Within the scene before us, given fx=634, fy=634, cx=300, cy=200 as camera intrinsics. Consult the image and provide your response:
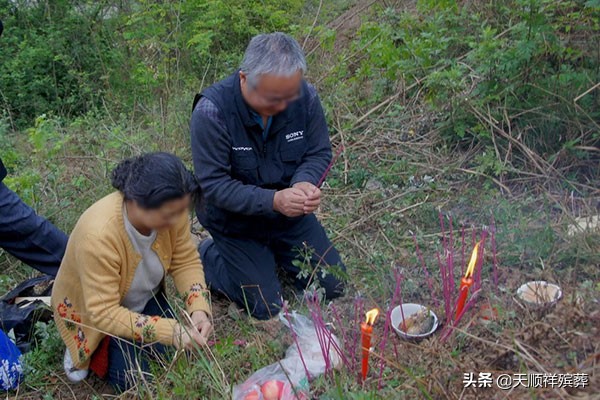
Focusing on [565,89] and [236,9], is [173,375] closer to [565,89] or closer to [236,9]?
[565,89]

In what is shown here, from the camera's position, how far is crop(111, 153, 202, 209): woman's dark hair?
254 centimetres

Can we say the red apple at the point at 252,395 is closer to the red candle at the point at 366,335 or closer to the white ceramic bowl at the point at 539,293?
the red candle at the point at 366,335

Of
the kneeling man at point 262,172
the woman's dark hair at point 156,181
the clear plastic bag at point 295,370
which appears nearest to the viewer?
the clear plastic bag at point 295,370

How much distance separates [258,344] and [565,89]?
2.83 m

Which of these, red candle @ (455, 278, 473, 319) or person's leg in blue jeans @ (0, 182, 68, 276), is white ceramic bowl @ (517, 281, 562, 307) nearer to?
red candle @ (455, 278, 473, 319)

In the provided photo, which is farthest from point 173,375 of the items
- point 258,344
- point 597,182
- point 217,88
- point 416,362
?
point 597,182

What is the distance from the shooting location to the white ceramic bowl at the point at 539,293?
2436 mm

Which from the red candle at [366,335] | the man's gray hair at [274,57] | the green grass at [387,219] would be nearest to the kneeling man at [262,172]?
the man's gray hair at [274,57]

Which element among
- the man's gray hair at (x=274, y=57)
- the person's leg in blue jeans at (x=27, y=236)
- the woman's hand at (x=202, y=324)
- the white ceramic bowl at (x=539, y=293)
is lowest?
the white ceramic bowl at (x=539, y=293)

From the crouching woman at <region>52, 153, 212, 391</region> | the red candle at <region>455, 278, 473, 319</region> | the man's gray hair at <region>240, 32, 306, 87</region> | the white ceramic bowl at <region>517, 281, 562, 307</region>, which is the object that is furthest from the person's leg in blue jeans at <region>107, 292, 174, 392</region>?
the white ceramic bowl at <region>517, 281, 562, 307</region>

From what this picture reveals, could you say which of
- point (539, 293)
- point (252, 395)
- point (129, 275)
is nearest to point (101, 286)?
point (129, 275)

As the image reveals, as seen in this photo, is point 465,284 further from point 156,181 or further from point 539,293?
point 156,181

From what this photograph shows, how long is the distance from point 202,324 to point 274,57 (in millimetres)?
1268

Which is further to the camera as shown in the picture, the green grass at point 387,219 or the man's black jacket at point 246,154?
the man's black jacket at point 246,154
